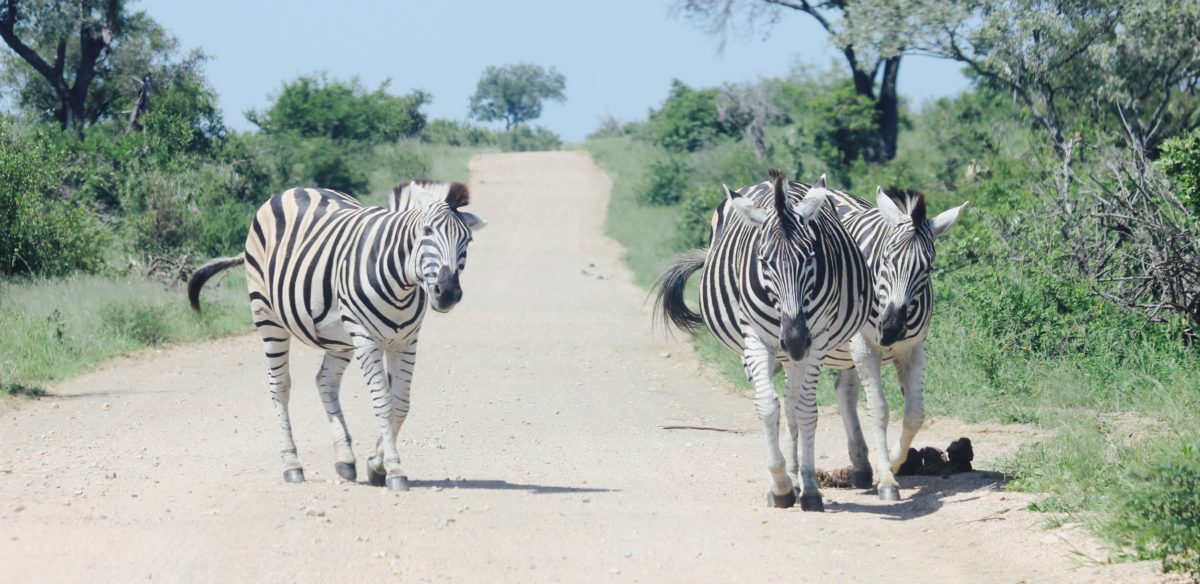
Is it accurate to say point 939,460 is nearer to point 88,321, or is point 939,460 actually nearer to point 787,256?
point 787,256

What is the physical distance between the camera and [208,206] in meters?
23.6

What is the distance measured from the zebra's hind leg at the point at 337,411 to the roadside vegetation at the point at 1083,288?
3.92m

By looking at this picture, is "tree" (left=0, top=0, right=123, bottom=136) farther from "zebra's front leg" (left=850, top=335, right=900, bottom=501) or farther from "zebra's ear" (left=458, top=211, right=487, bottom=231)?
"zebra's front leg" (left=850, top=335, right=900, bottom=501)

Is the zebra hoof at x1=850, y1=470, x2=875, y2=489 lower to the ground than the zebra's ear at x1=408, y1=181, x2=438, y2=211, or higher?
lower

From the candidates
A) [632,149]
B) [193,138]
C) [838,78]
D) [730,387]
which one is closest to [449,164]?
[632,149]

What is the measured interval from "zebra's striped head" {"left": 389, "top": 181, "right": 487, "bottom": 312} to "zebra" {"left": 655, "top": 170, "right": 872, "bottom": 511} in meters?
1.50

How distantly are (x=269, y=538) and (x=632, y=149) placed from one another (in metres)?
47.3

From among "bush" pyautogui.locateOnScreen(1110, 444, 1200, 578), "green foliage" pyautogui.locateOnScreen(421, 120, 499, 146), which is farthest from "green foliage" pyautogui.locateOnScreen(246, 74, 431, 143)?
"bush" pyautogui.locateOnScreen(1110, 444, 1200, 578)

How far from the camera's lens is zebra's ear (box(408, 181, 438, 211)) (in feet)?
25.0

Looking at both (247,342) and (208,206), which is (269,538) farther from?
(208,206)

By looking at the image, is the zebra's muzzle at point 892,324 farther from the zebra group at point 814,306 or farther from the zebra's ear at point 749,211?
the zebra's ear at point 749,211

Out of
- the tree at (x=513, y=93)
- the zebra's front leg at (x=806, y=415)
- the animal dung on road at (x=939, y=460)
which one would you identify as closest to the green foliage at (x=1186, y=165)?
the animal dung on road at (x=939, y=460)

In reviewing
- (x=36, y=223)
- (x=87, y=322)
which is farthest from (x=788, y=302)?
(x=36, y=223)

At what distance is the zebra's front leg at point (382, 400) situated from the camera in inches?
299
